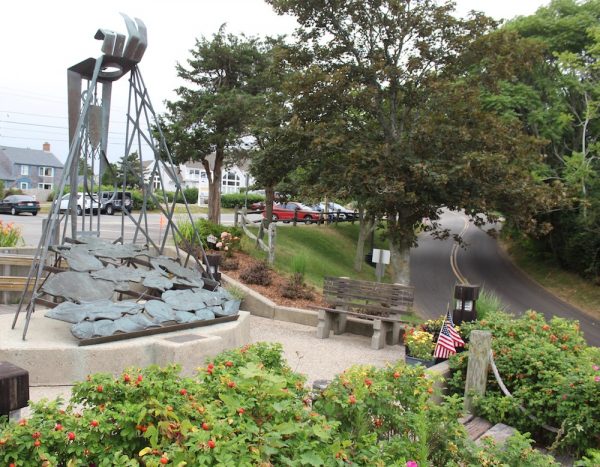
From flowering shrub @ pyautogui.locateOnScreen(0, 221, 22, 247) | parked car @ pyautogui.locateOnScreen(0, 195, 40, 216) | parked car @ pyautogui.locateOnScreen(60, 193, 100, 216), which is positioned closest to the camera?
parked car @ pyautogui.locateOnScreen(60, 193, 100, 216)

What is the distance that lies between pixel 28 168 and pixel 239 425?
7338 centimetres

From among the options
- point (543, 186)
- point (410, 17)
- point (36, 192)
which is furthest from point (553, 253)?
point (36, 192)

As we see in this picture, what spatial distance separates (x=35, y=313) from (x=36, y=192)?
5006 cm

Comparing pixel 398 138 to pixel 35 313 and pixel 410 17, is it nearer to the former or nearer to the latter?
pixel 410 17

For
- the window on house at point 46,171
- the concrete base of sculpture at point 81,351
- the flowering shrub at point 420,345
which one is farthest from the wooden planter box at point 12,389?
the window on house at point 46,171

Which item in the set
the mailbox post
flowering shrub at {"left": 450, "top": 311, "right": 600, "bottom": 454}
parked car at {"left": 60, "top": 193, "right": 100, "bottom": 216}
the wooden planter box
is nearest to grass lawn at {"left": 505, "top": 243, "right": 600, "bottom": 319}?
the mailbox post

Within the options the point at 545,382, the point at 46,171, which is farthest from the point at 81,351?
the point at 46,171

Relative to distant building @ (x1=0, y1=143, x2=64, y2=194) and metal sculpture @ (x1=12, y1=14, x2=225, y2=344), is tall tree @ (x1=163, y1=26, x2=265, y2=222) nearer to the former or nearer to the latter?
metal sculpture @ (x1=12, y1=14, x2=225, y2=344)

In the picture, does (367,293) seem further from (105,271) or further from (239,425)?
(239,425)

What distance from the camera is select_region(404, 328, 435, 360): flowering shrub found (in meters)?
7.80

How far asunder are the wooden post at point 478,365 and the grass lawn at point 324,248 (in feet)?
42.1

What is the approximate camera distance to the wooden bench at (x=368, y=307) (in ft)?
32.2

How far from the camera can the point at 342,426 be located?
12.6ft

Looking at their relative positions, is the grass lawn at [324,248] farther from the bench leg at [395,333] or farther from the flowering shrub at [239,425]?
the flowering shrub at [239,425]
